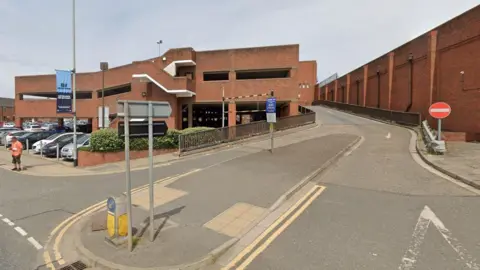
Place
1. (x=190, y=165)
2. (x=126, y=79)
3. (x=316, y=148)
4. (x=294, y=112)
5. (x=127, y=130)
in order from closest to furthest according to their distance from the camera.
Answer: (x=127, y=130)
(x=190, y=165)
(x=316, y=148)
(x=294, y=112)
(x=126, y=79)

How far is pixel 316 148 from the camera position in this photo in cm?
1427

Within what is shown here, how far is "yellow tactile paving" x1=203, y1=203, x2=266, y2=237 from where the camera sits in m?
5.25

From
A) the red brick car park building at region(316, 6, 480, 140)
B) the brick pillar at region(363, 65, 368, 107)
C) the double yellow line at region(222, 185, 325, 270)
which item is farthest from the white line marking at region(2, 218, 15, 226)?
the brick pillar at region(363, 65, 368, 107)

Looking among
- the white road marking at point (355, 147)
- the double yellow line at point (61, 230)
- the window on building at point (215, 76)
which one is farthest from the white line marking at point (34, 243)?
the window on building at point (215, 76)

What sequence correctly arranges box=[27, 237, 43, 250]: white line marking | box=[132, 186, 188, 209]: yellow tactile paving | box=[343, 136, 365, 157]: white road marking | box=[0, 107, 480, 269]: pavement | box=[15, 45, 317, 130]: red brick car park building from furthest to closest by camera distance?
box=[15, 45, 317, 130]: red brick car park building < box=[343, 136, 365, 157]: white road marking < box=[132, 186, 188, 209]: yellow tactile paving < box=[27, 237, 43, 250]: white line marking < box=[0, 107, 480, 269]: pavement

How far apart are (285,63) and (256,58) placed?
2966 mm

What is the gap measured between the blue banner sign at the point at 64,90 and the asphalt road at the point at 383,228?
1402 cm

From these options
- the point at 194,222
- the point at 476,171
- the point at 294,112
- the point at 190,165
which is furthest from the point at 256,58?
the point at 194,222

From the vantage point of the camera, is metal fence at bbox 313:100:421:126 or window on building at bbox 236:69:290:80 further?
window on building at bbox 236:69:290:80

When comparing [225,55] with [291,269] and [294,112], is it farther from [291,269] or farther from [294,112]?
[291,269]

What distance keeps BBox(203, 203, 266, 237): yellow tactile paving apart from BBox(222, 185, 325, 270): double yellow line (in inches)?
18.5

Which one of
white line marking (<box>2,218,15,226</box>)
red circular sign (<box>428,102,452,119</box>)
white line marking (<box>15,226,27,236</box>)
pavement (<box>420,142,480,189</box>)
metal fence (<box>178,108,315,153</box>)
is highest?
red circular sign (<box>428,102,452,119</box>)

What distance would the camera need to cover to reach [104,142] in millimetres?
13977

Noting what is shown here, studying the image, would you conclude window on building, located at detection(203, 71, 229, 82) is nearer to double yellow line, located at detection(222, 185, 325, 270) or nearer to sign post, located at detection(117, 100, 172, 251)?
double yellow line, located at detection(222, 185, 325, 270)
